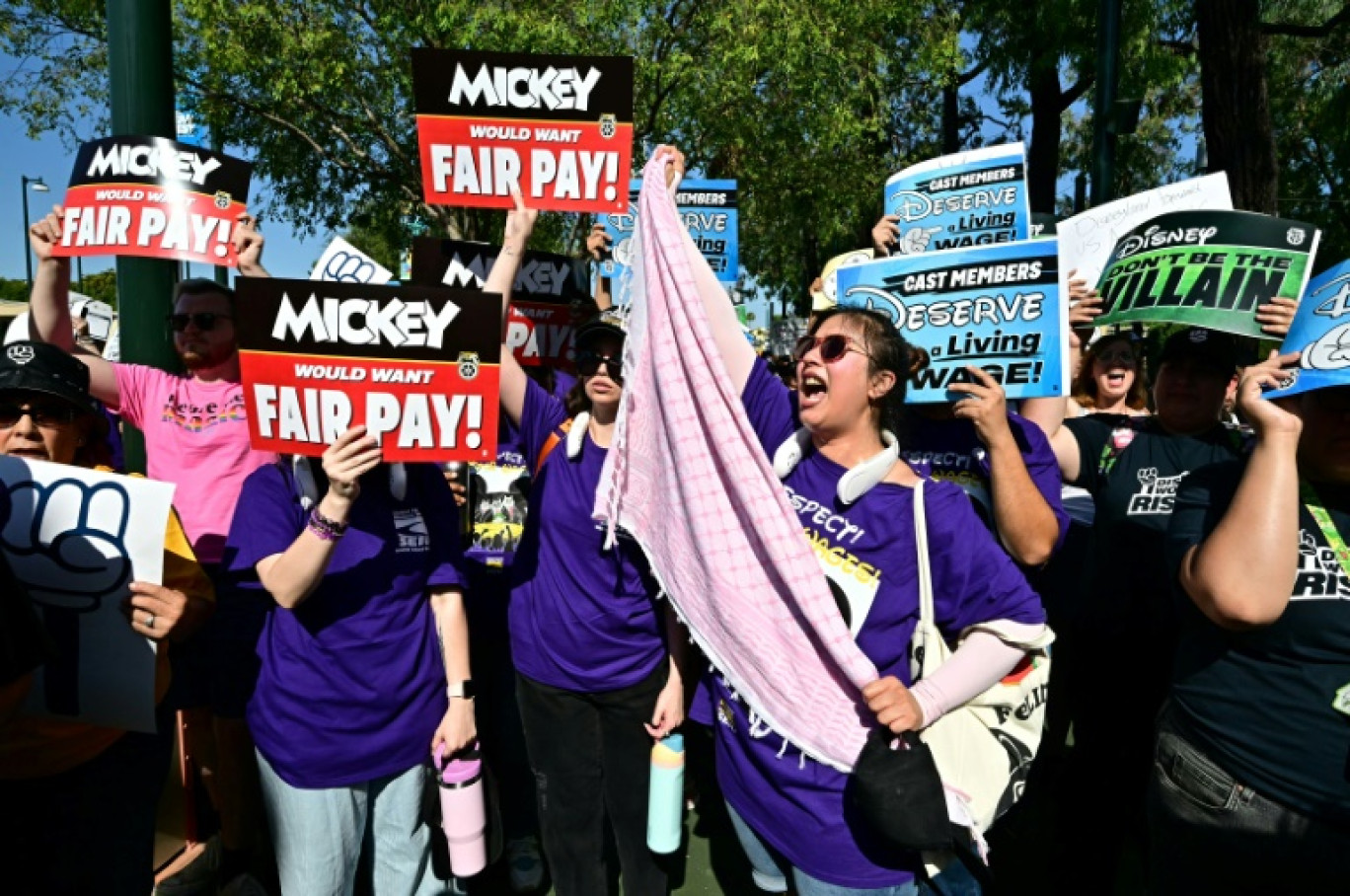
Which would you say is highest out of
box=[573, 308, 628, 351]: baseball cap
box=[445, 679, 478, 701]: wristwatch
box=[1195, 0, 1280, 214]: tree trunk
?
box=[1195, 0, 1280, 214]: tree trunk

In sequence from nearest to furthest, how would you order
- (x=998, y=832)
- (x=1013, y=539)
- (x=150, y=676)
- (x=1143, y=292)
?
(x=150, y=676) → (x=1013, y=539) → (x=1143, y=292) → (x=998, y=832)

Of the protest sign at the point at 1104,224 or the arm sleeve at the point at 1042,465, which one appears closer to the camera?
the arm sleeve at the point at 1042,465

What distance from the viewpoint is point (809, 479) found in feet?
7.18

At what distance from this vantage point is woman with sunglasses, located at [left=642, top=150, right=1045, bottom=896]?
1.97 meters

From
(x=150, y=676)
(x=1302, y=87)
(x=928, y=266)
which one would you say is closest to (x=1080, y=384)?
(x=928, y=266)

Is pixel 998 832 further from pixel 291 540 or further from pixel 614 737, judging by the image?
pixel 291 540

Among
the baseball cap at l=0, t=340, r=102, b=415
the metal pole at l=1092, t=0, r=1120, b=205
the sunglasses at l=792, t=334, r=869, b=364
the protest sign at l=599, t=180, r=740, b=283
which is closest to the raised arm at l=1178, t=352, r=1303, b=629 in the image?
the sunglasses at l=792, t=334, r=869, b=364

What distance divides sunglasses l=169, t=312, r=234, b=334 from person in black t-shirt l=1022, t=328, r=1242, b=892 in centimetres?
298

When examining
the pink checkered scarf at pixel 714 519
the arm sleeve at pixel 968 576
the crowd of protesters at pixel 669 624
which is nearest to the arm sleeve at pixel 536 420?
the crowd of protesters at pixel 669 624

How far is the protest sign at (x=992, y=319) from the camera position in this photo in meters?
2.79

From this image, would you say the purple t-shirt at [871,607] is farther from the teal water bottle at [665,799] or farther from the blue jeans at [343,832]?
the blue jeans at [343,832]

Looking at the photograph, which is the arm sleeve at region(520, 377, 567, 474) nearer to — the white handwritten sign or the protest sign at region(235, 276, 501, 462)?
the protest sign at region(235, 276, 501, 462)

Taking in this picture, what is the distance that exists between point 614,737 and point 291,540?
3.97 feet

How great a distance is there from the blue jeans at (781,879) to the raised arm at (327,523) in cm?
122
